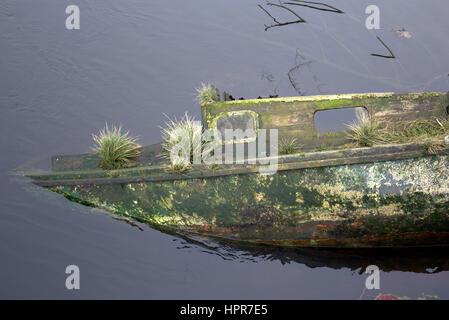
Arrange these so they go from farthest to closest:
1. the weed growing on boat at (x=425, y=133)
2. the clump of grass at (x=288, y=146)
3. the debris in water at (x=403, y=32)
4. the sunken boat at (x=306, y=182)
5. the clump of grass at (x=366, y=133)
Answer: the debris in water at (x=403, y=32) < the clump of grass at (x=288, y=146) < the clump of grass at (x=366, y=133) < the sunken boat at (x=306, y=182) < the weed growing on boat at (x=425, y=133)

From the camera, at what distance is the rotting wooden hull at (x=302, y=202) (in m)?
7.52

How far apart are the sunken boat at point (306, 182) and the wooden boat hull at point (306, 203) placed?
0.05 feet

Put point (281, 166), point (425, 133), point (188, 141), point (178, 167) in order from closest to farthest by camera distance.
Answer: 1. point (281, 166)
2. point (178, 167)
3. point (188, 141)
4. point (425, 133)

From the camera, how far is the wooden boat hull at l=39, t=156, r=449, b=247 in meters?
7.52

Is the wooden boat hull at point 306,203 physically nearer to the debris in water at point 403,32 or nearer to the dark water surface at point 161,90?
the dark water surface at point 161,90

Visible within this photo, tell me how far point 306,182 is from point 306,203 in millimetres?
341

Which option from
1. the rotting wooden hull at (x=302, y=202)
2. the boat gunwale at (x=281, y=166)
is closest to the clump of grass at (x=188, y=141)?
the boat gunwale at (x=281, y=166)

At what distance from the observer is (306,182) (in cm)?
757

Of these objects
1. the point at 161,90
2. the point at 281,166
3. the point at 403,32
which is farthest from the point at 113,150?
the point at 403,32

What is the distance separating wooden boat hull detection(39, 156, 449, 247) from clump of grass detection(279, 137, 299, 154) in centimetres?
47

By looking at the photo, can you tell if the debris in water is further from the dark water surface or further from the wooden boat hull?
the wooden boat hull

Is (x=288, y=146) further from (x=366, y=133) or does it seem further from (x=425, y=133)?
(x=425, y=133)

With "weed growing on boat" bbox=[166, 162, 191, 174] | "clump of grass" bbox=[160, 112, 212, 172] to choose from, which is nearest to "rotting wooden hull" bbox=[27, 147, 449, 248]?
"weed growing on boat" bbox=[166, 162, 191, 174]
